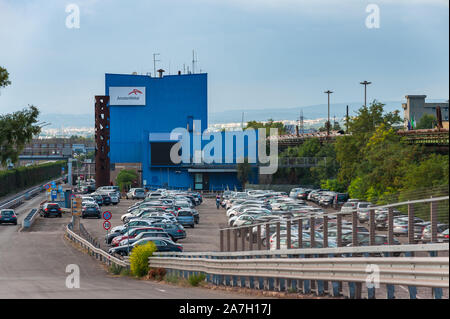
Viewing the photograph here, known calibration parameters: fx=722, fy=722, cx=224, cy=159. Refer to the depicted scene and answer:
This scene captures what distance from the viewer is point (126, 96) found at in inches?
5674

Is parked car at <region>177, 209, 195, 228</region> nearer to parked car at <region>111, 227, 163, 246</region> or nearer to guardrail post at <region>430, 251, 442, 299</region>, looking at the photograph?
parked car at <region>111, 227, 163, 246</region>

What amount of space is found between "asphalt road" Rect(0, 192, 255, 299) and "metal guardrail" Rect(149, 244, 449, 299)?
836 mm

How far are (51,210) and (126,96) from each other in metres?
77.4

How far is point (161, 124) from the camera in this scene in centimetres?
14450

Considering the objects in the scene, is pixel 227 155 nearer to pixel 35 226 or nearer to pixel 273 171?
pixel 273 171

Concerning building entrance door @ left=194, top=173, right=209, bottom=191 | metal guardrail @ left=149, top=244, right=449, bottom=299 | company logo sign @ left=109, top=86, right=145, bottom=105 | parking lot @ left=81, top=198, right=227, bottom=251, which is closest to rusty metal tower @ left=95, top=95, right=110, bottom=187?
building entrance door @ left=194, top=173, right=209, bottom=191

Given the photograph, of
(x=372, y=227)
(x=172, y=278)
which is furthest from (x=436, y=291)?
(x=172, y=278)

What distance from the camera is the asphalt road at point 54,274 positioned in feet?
58.5

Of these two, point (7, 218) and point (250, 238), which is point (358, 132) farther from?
point (250, 238)
